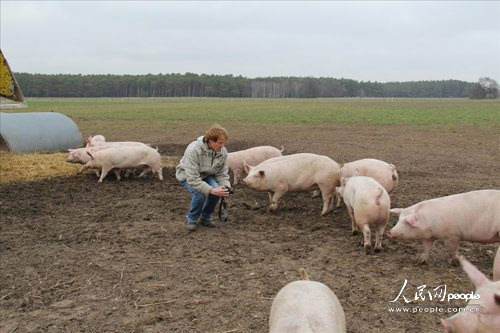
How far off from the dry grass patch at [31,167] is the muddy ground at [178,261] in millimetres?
917

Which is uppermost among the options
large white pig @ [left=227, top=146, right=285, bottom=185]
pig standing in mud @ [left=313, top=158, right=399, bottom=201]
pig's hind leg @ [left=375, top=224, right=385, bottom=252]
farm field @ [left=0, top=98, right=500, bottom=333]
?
pig standing in mud @ [left=313, top=158, right=399, bottom=201]

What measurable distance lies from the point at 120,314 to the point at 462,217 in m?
3.86

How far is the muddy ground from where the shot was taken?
5.13 metres

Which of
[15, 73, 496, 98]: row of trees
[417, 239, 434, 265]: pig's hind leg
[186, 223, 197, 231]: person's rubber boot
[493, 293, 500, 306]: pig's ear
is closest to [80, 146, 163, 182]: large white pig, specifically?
[186, 223, 197, 231]: person's rubber boot

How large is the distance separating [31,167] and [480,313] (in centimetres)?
1221

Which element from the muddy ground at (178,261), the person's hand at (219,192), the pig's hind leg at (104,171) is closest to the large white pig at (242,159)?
the muddy ground at (178,261)

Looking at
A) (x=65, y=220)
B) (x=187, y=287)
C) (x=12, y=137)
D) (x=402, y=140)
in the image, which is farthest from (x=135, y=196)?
(x=402, y=140)

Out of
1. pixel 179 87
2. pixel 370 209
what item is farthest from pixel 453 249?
pixel 179 87

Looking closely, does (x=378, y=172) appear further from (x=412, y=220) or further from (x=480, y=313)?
(x=480, y=313)

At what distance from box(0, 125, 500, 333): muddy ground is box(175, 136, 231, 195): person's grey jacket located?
29.6 inches

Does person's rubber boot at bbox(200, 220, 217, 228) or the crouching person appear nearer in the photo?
the crouching person

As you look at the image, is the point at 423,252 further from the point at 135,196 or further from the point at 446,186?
the point at 135,196

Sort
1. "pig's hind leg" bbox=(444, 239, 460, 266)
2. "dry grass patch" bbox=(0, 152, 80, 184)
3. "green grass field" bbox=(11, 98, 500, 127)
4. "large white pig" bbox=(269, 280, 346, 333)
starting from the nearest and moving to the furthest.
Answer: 1. "large white pig" bbox=(269, 280, 346, 333)
2. "pig's hind leg" bbox=(444, 239, 460, 266)
3. "dry grass patch" bbox=(0, 152, 80, 184)
4. "green grass field" bbox=(11, 98, 500, 127)

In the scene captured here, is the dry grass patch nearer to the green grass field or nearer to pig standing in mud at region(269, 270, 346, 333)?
pig standing in mud at region(269, 270, 346, 333)
